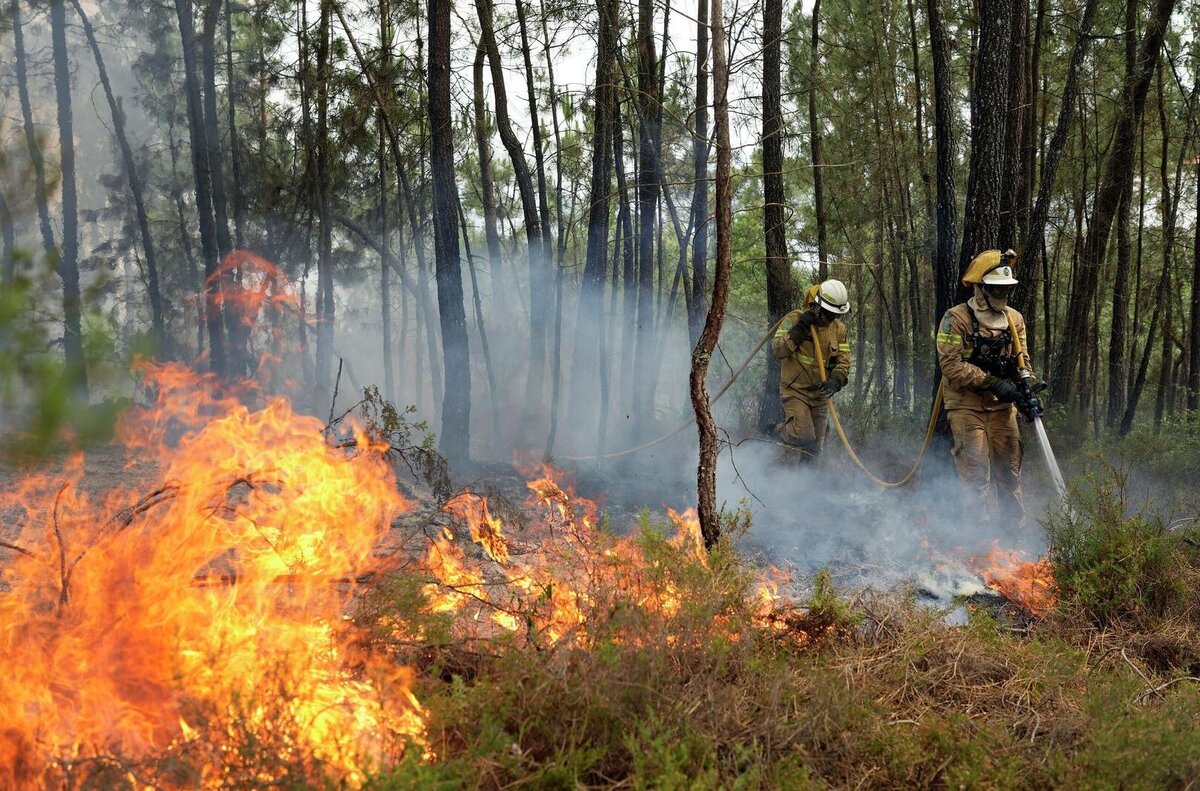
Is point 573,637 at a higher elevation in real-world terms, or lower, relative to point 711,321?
lower

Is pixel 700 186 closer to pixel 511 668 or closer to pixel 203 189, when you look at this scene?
pixel 203 189

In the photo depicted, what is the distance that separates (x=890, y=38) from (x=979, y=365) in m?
12.1

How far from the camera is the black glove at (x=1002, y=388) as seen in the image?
6648mm

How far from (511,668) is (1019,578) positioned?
4070 millimetres

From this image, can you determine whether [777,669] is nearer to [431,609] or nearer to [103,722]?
[431,609]

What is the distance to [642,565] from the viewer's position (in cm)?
409

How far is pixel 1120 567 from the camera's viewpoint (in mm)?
4723

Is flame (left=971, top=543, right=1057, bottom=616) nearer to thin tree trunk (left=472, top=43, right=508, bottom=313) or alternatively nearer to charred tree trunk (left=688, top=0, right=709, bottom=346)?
charred tree trunk (left=688, top=0, right=709, bottom=346)

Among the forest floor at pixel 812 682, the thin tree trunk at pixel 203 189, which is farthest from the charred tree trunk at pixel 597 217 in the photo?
the thin tree trunk at pixel 203 189

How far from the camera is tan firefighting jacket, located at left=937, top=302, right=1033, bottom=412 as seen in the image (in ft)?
22.7

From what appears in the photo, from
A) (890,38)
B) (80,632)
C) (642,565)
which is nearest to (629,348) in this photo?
(890,38)

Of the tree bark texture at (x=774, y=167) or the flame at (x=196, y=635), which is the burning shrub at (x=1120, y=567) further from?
the tree bark texture at (x=774, y=167)

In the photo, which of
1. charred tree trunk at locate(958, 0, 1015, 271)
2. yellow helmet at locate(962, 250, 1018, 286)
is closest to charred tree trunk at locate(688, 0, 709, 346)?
charred tree trunk at locate(958, 0, 1015, 271)

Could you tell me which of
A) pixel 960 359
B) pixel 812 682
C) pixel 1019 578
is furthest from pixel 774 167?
pixel 812 682
